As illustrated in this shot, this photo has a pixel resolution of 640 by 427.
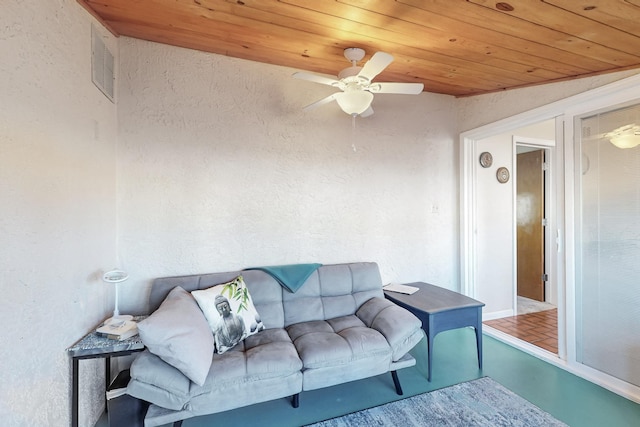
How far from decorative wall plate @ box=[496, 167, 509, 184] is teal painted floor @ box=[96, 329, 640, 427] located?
6.00 feet

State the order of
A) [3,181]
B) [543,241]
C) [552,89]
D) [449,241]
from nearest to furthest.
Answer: [3,181]
[552,89]
[449,241]
[543,241]

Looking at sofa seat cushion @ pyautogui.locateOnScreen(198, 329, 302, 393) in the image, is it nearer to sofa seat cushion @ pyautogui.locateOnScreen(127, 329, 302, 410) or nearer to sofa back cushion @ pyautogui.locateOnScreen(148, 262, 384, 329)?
sofa seat cushion @ pyautogui.locateOnScreen(127, 329, 302, 410)

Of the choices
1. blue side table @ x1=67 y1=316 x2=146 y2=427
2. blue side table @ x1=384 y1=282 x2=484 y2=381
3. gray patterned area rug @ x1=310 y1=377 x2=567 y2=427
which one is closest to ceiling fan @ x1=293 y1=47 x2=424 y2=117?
blue side table @ x1=384 y1=282 x2=484 y2=381

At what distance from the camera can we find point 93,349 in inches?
61.7

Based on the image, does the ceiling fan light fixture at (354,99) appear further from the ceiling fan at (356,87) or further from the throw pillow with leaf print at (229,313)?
the throw pillow with leaf print at (229,313)

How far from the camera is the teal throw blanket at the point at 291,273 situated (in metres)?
2.36

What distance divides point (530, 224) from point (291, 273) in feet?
11.8

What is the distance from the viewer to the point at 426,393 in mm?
2045

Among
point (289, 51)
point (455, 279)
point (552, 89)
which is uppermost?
point (289, 51)

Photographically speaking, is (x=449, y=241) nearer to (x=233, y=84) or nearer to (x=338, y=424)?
(x=338, y=424)

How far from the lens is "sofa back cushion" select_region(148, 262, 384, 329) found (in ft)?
7.18

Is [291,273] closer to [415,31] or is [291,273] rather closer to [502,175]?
[415,31]

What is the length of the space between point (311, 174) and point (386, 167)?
2.68 feet

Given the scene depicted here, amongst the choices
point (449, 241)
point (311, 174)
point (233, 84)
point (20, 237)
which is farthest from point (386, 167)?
point (20, 237)
